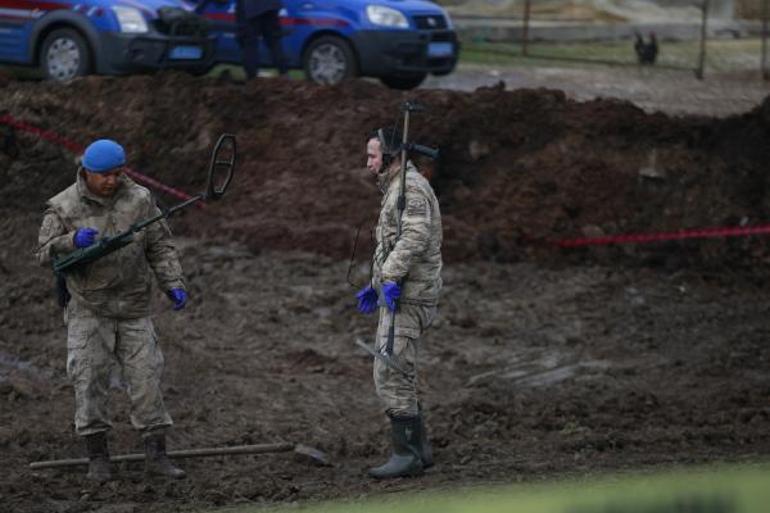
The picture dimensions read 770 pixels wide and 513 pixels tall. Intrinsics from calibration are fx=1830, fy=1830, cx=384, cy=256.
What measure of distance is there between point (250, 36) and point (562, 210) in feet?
14.5

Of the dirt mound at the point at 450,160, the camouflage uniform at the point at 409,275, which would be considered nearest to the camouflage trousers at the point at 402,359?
the camouflage uniform at the point at 409,275

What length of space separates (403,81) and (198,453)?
10.1 meters

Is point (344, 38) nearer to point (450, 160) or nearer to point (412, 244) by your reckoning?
point (450, 160)

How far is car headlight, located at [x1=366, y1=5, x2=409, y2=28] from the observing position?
20656mm

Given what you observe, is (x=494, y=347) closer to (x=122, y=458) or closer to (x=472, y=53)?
(x=122, y=458)

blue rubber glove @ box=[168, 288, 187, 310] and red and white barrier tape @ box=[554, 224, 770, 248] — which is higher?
blue rubber glove @ box=[168, 288, 187, 310]

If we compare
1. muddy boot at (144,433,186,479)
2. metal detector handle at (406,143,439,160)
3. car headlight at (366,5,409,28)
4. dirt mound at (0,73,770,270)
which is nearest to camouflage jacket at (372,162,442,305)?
metal detector handle at (406,143,439,160)

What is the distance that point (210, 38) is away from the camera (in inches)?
797

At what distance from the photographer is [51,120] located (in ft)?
62.5

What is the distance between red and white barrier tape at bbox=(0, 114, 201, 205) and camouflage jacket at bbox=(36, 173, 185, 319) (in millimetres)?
7155

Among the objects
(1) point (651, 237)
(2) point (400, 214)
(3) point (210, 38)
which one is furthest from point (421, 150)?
(3) point (210, 38)

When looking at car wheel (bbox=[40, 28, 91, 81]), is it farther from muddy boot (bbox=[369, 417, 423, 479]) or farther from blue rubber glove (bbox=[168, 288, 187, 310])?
muddy boot (bbox=[369, 417, 423, 479])

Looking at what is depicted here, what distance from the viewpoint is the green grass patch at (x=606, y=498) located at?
10000mm

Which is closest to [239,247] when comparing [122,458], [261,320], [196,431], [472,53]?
[261,320]
